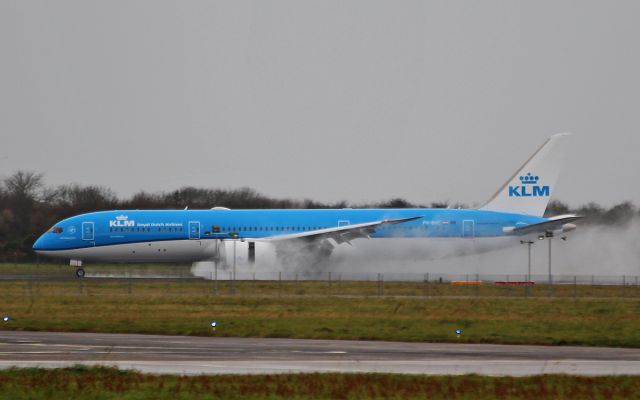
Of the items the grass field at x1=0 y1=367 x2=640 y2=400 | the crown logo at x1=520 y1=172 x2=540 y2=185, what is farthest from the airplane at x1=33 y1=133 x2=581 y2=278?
the grass field at x1=0 y1=367 x2=640 y2=400

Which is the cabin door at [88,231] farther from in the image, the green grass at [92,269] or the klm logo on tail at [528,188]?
the klm logo on tail at [528,188]

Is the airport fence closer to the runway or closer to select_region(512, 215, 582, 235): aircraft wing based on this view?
select_region(512, 215, 582, 235): aircraft wing

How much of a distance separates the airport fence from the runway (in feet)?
66.6

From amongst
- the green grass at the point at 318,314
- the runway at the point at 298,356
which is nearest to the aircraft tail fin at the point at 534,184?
the green grass at the point at 318,314

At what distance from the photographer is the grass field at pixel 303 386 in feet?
64.4

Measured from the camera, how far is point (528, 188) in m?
69.2

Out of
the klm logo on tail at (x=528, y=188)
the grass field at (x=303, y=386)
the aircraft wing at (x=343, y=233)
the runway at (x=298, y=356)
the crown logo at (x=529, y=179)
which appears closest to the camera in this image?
the grass field at (x=303, y=386)

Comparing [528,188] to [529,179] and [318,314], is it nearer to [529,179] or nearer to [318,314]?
[529,179]

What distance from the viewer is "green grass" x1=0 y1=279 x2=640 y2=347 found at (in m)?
33.4

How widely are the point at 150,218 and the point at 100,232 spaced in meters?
3.37

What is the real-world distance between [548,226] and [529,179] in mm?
5205

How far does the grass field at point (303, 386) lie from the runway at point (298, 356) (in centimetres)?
150

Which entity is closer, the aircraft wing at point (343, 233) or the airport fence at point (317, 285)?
the airport fence at point (317, 285)

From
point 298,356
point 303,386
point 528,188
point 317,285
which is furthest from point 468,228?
point 303,386
